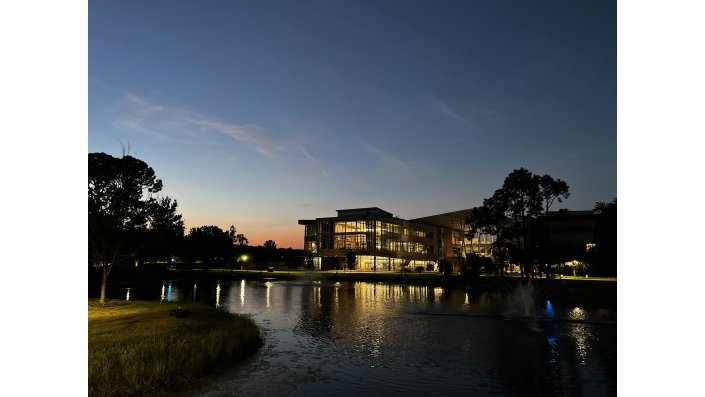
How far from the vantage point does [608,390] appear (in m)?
12.5

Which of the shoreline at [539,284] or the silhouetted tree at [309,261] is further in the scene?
the silhouetted tree at [309,261]

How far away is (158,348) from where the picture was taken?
1314cm

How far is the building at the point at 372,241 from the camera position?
106 metres

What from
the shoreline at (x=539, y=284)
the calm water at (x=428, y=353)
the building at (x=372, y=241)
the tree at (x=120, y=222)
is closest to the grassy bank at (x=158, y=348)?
the calm water at (x=428, y=353)

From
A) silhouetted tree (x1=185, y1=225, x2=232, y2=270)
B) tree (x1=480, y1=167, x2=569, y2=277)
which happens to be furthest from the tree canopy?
silhouetted tree (x1=185, y1=225, x2=232, y2=270)

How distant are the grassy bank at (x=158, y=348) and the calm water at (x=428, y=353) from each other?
84 cm

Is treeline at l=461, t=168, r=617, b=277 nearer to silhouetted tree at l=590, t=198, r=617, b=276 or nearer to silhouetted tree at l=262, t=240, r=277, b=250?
silhouetted tree at l=590, t=198, r=617, b=276

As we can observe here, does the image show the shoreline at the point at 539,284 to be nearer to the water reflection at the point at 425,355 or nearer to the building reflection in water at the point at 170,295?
the water reflection at the point at 425,355

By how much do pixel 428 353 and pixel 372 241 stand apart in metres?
88.7
